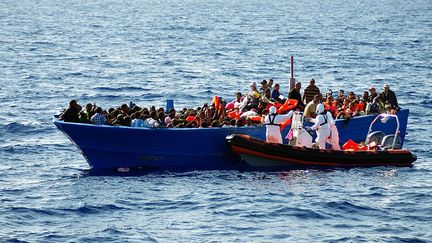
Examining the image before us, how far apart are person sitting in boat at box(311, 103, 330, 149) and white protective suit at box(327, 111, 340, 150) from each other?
0.37 ft

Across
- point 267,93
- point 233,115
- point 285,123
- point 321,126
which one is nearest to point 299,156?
point 321,126

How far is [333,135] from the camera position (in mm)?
34094

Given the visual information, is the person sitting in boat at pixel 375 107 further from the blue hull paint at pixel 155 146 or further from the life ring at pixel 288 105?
the blue hull paint at pixel 155 146

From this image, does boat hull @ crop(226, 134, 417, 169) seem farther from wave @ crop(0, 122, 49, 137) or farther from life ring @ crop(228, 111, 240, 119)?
wave @ crop(0, 122, 49, 137)

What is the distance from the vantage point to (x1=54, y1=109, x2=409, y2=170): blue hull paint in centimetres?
3244

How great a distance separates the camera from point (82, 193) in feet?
99.5

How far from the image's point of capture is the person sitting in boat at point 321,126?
109ft

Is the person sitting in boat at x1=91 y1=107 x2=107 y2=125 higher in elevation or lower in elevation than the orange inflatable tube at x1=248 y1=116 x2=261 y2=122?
higher

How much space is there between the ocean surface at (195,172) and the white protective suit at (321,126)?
126 cm

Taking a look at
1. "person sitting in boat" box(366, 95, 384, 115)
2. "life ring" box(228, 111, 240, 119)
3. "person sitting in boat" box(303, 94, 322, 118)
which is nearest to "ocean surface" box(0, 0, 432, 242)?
"person sitting in boat" box(366, 95, 384, 115)

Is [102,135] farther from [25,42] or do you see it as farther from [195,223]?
[25,42]

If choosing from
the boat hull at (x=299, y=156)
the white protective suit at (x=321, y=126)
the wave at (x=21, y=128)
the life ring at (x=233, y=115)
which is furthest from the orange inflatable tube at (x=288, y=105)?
the wave at (x=21, y=128)

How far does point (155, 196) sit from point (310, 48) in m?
56.5

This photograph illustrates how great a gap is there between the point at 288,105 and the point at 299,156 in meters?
2.61
